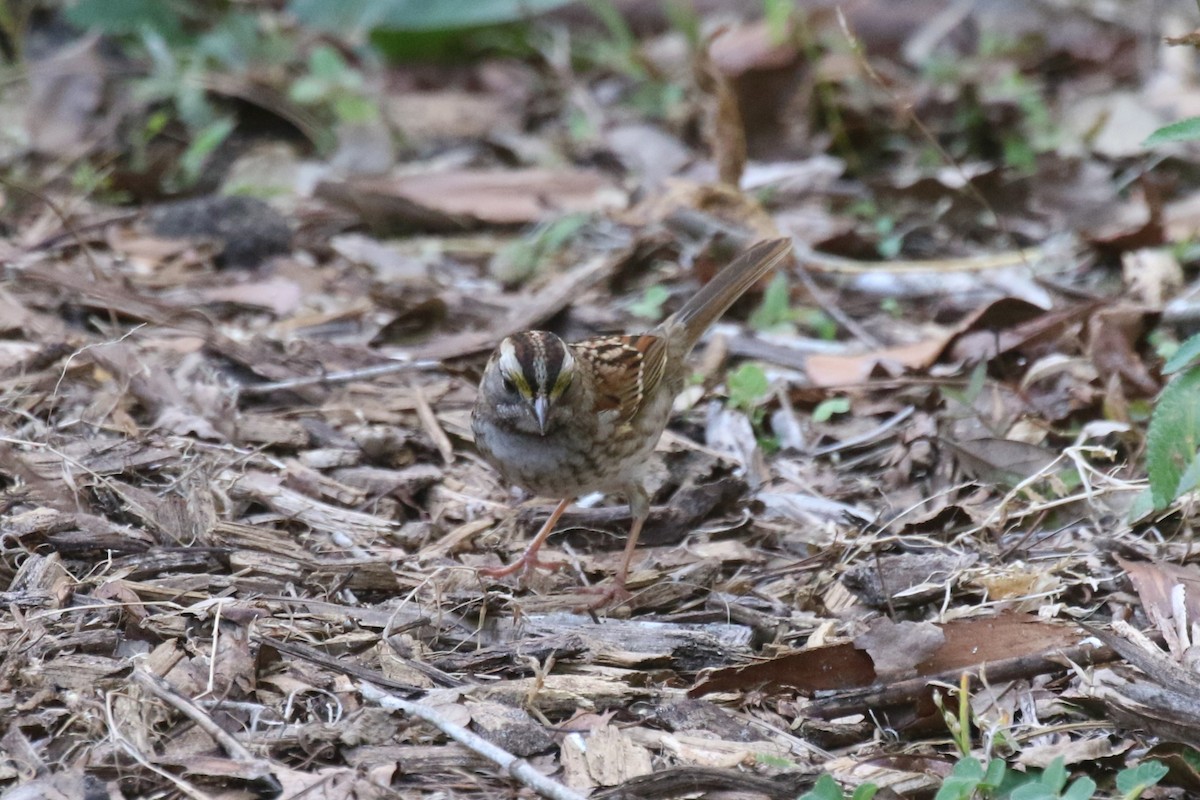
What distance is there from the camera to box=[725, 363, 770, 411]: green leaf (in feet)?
17.7

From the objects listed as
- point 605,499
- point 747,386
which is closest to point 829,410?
point 747,386

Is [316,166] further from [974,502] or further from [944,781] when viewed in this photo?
[944,781]

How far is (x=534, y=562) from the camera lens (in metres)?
4.52

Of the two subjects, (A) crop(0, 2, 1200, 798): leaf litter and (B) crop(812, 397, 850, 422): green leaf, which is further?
(B) crop(812, 397, 850, 422): green leaf

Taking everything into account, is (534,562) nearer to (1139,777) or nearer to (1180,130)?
(1139,777)

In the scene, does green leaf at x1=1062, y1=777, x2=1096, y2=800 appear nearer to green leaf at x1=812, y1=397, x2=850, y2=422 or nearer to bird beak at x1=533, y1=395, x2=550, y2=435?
bird beak at x1=533, y1=395, x2=550, y2=435

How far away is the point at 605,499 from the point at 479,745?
6.71ft

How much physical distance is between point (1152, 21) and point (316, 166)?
228 inches

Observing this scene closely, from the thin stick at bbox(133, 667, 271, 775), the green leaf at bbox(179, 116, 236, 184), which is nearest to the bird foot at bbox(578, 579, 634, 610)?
the thin stick at bbox(133, 667, 271, 775)

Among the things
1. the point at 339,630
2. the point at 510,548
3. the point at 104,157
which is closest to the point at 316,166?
the point at 104,157

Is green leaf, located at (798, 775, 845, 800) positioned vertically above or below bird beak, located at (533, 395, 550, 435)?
below

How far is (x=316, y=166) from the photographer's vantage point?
26.2ft

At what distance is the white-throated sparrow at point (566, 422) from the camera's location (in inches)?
175

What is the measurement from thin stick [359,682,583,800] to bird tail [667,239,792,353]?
7.71ft
